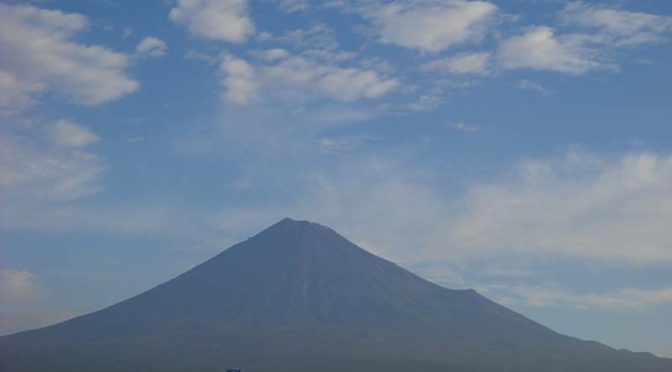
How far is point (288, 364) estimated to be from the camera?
197 m

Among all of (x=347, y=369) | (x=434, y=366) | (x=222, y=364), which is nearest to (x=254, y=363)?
(x=222, y=364)

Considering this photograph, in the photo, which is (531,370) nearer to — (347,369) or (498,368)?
(498,368)

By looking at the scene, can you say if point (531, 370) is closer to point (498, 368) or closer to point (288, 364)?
point (498, 368)

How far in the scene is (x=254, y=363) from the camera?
649 ft

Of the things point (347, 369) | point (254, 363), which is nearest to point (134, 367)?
point (254, 363)

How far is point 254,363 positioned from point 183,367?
1369 centimetres

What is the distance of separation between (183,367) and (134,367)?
9312 mm

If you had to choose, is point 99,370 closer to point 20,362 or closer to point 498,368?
point 20,362

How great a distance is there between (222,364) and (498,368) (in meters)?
53.9

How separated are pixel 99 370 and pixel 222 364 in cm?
2342

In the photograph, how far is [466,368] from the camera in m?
196

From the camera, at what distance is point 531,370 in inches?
7800

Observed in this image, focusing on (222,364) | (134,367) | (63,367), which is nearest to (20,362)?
(63,367)

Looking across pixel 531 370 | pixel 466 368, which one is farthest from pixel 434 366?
pixel 531 370
